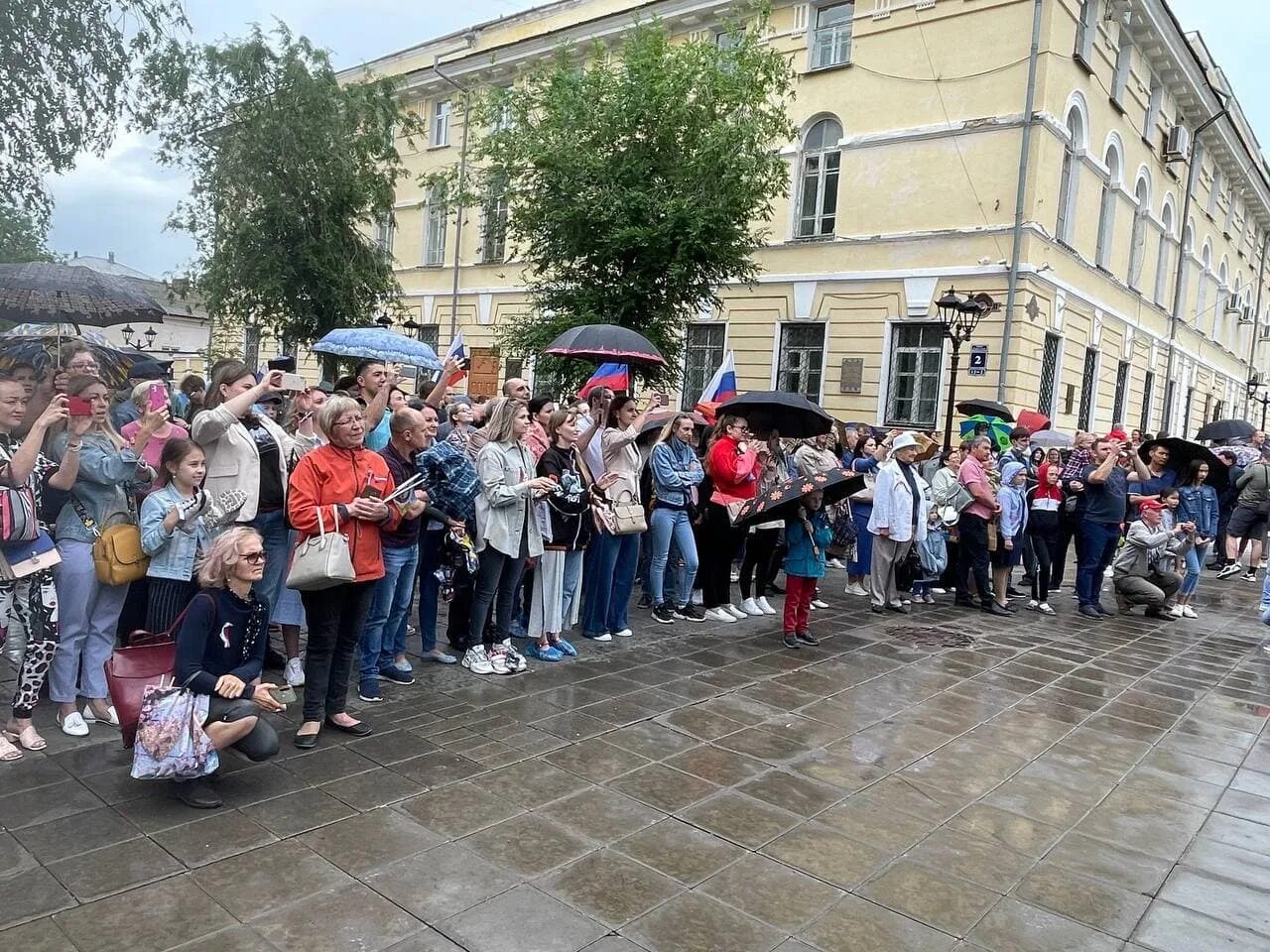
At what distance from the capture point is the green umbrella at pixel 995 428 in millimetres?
13243

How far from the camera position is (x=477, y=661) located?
6344 mm

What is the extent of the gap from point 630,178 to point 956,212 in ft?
24.9

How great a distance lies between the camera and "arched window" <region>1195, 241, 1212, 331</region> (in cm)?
2956

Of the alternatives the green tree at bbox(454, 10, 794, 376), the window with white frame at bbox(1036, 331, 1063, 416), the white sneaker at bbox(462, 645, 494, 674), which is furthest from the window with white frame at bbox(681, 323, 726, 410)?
the white sneaker at bbox(462, 645, 494, 674)

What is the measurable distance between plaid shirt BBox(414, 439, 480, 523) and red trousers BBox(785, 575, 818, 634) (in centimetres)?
296

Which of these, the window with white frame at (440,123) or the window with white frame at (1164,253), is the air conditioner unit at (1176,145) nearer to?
the window with white frame at (1164,253)

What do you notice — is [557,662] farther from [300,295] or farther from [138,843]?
[300,295]

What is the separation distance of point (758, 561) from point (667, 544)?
4.81 feet

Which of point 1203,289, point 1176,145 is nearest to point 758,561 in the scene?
point 1176,145

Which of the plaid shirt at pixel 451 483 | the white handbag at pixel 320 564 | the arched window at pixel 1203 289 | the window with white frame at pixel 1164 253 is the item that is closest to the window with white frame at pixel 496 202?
the plaid shirt at pixel 451 483

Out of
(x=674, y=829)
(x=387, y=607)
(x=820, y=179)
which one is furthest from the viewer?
(x=820, y=179)

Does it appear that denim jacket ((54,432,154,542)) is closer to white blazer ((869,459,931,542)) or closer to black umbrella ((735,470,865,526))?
black umbrella ((735,470,865,526))

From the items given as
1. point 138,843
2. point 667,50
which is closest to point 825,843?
point 138,843

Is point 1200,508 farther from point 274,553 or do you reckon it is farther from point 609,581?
point 274,553
